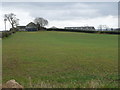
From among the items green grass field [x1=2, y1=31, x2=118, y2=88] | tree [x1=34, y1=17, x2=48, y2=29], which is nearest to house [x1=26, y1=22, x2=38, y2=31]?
tree [x1=34, y1=17, x2=48, y2=29]

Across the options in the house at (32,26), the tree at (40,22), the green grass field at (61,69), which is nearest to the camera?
the green grass field at (61,69)

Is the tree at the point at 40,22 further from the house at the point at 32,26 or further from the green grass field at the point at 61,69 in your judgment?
the green grass field at the point at 61,69

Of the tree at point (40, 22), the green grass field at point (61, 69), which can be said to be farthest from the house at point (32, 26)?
the green grass field at point (61, 69)

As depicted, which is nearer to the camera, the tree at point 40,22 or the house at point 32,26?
the tree at point 40,22

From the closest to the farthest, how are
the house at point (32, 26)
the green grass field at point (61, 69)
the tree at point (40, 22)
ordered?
the green grass field at point (61, 69) → the tree at point (40, 22) → the house at point (32, 26)

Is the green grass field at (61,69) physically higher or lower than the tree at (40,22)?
lower

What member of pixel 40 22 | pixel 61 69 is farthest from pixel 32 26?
pixel 61 69

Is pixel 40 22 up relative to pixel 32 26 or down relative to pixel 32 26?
up

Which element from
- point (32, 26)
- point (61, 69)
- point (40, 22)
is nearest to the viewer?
point (61, 69)

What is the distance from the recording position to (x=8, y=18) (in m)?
97.3

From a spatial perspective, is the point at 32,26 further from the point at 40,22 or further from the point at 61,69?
the point at 61,69

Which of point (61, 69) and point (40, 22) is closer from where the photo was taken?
point (61, 69)

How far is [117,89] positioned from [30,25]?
361 ft

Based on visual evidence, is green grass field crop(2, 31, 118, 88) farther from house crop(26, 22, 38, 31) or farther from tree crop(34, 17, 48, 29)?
house crop(26, 22, 38, 31)
